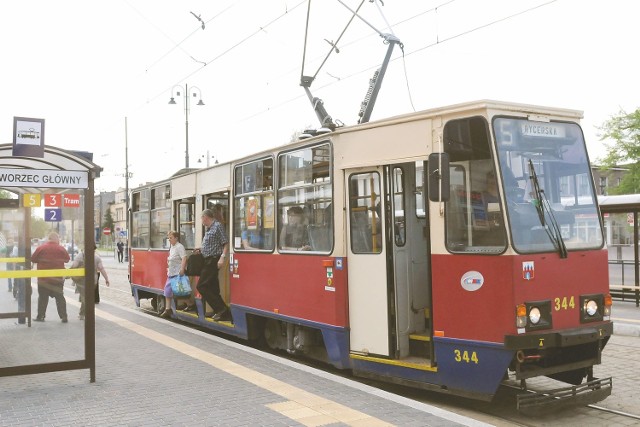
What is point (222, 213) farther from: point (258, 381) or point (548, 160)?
point (548, 160)

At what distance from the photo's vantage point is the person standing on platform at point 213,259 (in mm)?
10266

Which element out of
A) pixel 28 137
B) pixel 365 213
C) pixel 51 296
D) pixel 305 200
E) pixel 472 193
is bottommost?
pixel 51 296

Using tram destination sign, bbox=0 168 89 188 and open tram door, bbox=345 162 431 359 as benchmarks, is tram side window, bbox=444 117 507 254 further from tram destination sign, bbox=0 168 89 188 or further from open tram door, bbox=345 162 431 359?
tram destination sign, bbox=0 168 89 188

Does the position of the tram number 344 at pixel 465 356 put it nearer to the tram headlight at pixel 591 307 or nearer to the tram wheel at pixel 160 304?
the tram headlight at pixel 591 307

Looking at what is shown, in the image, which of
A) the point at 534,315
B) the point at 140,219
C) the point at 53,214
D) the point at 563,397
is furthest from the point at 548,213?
the point at 140,219

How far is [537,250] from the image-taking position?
598cm

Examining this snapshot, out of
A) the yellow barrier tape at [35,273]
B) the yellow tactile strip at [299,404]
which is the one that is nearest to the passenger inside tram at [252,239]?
the yellow tactile strip at [299,404]

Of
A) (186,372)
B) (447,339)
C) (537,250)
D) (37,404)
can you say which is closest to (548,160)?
(537,250)

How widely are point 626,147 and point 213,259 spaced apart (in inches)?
1219

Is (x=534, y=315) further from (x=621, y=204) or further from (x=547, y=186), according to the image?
(x=621, y=204)

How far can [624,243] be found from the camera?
15.4 m

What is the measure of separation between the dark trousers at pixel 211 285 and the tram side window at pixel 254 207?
2.08ft

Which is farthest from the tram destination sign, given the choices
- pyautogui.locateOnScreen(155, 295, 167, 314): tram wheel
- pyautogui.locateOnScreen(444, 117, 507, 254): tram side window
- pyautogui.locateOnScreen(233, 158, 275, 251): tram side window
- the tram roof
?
the tram roof

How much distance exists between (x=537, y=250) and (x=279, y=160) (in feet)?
12.7
